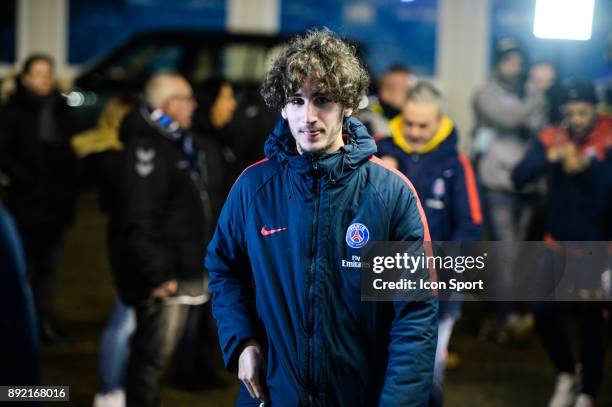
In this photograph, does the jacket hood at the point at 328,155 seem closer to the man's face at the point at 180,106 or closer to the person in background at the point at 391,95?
the man's face at the point at 180,106

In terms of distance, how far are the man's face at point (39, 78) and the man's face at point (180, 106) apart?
7.27 feet

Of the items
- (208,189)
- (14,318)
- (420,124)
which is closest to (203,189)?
(208,189)

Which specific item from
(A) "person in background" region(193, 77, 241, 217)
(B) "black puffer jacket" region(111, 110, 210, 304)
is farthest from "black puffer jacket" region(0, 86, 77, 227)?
(B) "black puffer jacket" region(111, 110, 210, 304)

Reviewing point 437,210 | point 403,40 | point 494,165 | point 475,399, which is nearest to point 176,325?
point 437,210

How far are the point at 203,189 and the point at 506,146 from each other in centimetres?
328

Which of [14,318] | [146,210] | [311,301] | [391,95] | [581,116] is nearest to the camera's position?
[14,318]

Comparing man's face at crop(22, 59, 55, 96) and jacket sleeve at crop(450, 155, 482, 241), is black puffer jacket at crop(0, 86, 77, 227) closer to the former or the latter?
man's face at crop(22, 59, 55, 96)

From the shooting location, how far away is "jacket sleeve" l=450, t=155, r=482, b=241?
531cm

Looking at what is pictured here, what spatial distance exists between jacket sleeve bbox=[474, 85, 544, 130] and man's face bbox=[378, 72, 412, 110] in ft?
3.10

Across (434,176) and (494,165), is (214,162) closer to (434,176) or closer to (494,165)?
(434,176)

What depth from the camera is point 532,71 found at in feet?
27.2

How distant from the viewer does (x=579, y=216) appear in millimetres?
→ 5898

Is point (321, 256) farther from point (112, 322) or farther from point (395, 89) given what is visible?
point (395, 89)

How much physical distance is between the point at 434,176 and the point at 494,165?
267cm
